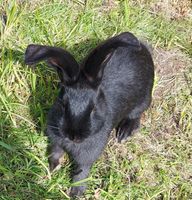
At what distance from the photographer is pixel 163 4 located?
572 centimetres

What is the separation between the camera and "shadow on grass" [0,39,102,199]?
4.52 metres

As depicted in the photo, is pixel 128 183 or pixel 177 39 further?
pixel 177 39

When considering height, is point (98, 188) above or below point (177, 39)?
below

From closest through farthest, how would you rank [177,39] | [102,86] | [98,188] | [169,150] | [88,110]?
1. [88,110]
2. [102,86]
3. [98,188]
4. [169,150]
5. [177,39]

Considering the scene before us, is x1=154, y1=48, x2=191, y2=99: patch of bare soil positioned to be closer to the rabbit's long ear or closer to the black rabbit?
the black rabbit

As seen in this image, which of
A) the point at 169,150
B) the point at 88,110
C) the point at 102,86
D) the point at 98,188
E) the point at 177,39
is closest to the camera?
the point at 88,110

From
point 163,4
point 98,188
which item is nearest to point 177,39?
point 163,4

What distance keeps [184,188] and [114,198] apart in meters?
0.66

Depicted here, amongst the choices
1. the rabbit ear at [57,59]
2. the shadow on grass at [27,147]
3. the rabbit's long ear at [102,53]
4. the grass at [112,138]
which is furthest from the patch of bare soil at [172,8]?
the rabbit ear at [57,59]

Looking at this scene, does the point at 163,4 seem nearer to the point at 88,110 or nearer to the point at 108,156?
the point at 108,156

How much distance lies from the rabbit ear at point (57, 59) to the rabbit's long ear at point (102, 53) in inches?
3.8

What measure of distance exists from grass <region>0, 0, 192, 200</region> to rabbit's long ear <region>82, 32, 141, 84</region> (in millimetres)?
1009

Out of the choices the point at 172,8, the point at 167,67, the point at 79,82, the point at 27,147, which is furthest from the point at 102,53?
the point at 172,8

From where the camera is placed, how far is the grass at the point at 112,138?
4598 millimetres
